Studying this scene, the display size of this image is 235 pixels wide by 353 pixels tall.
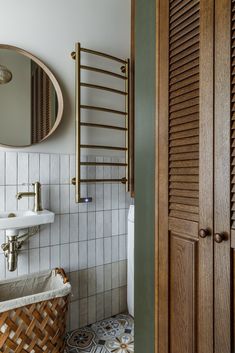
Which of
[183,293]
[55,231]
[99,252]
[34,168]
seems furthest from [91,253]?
[183,293]

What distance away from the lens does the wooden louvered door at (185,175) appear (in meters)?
0.78

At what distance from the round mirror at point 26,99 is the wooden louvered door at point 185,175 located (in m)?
1.01

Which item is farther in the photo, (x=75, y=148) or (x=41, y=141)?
(x=75, y=148)

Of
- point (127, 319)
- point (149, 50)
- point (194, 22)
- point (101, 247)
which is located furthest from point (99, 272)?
point (194, 22)

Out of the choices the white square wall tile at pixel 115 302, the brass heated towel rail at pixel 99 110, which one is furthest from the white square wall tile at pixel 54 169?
the white square wall tile at pixel 115 302

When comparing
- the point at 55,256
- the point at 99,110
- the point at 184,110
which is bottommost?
the point at 55,256

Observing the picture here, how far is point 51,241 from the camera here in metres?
1.79

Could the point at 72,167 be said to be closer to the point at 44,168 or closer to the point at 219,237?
the point at 44,168

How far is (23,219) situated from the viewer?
4.72 feet

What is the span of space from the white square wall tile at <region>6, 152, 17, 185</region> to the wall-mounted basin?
0.66ft

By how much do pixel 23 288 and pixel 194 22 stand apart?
1686mm

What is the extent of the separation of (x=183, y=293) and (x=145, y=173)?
0.46 m

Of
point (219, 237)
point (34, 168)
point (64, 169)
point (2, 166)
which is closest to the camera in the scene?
point (219, 237)

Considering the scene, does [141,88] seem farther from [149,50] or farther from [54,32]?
[54,32]
